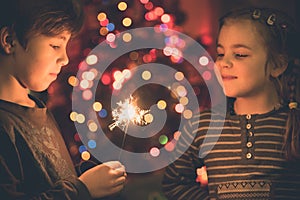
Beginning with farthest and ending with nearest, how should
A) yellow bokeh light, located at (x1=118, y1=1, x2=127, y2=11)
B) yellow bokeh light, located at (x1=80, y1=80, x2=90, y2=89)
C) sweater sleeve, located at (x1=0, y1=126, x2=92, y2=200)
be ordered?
yellow bokeh light, located at (x1=118, y1=1, x2=127, y2=11)
yellow bokeh light, located at (x1=80, y1=80, x2=90, y2=89)
sweater sleeve, located at (x1=0, y1=126, x2=92, y2=200)

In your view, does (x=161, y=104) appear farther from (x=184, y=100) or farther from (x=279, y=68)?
(x=279, y=68)

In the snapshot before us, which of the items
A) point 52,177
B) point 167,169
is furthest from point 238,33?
point 52,177

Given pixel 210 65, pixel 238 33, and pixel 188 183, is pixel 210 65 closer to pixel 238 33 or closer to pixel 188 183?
pixel 238 33

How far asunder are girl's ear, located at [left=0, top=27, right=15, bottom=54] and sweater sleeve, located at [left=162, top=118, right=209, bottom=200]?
0.47 meters

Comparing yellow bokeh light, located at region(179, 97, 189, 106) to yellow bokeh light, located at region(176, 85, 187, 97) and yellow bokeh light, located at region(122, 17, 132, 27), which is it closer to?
yellow bokeh light, located at region(176, 85, 187, 97)

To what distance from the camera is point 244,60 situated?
1.34 metres

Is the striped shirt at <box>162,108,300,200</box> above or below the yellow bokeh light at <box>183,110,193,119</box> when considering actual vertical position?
below

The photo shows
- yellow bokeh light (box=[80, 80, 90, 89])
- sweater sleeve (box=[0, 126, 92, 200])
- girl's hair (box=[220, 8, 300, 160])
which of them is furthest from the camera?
yellow bokeh light (box=[80, 80, 90, 89])

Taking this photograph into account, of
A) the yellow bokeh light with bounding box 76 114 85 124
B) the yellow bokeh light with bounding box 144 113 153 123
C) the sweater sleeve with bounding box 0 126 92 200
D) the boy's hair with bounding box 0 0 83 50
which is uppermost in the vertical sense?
the boy's hair with bounding box 0 0 83 50

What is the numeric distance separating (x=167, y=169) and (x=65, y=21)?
440 mm

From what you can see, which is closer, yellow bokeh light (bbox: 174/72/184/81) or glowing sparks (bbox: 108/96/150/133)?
glowing sparks (bbox: 108/96/150/133)

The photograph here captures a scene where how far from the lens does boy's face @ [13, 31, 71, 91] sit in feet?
4.26

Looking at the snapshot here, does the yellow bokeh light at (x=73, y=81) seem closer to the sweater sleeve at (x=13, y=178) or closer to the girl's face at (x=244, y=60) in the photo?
the sweater sleeve at (x=13, y=178)

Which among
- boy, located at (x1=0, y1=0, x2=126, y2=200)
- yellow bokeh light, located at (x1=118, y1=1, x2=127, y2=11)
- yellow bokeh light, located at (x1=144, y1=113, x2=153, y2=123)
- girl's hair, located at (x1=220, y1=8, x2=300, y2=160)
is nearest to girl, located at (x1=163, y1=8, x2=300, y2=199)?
girl's hair, located at (x1=220, y1=8, x2=300, y2=160)
